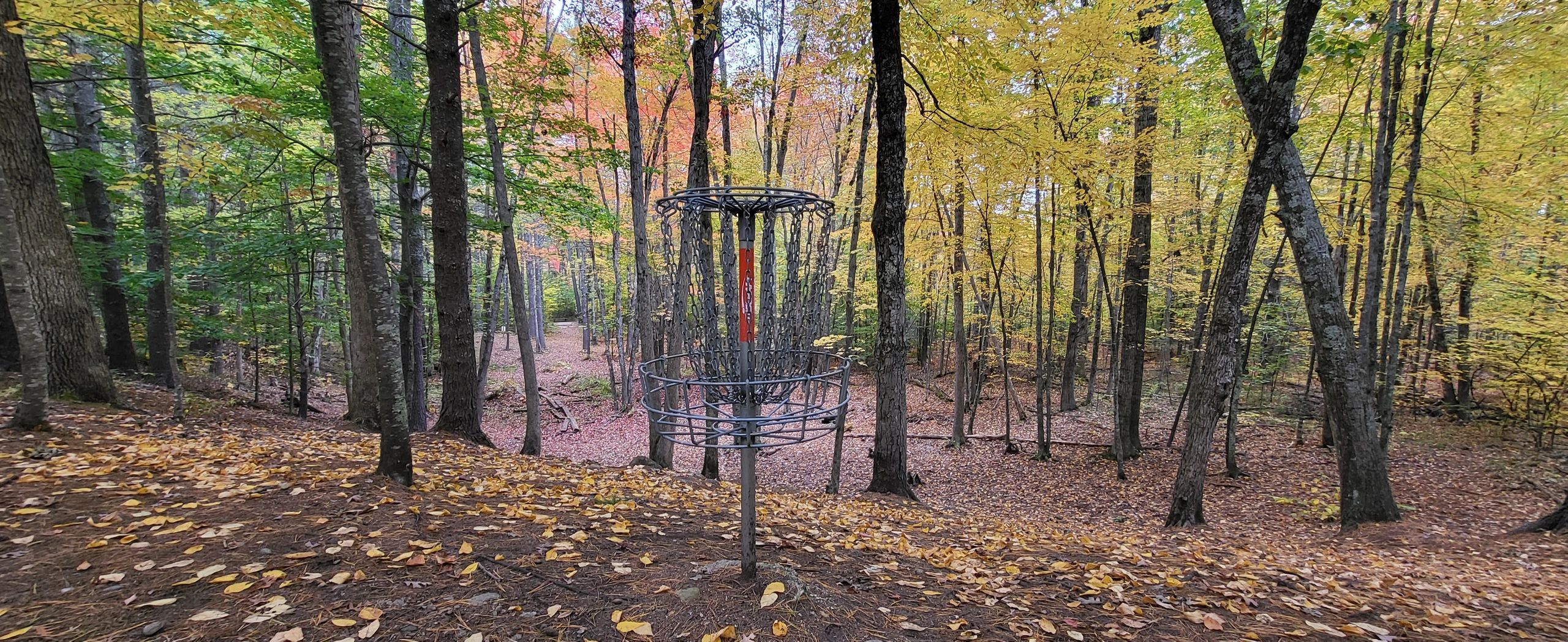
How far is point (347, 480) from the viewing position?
155 inches

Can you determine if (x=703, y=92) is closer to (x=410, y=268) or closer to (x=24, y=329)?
(x=410, y=268)

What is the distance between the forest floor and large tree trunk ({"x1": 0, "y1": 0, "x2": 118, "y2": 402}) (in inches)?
22.1

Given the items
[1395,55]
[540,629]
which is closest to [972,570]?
[540,629]

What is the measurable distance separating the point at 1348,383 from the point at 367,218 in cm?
973

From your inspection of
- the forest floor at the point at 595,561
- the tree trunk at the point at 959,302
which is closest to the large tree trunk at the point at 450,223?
the forest floor at the point at 595,561

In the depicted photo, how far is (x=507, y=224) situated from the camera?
7.94 meters

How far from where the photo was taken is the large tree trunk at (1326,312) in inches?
231

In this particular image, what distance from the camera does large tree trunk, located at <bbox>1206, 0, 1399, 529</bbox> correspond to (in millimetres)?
5871

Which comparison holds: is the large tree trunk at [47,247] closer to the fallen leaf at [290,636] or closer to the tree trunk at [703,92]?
the fallen leaf at [290,636]

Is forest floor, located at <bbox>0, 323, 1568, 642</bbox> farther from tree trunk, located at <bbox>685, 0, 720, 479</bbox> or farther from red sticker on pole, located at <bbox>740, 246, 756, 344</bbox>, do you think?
tree trunk, located at <bbox>685, 0, 720, 479</bbox>

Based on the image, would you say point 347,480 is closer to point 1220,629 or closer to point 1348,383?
point 1220,629

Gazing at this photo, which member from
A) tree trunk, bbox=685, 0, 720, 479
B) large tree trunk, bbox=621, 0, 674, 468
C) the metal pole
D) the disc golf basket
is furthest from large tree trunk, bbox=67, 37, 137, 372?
the metal pole

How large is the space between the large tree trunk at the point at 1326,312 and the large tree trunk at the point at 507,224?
30.8ft

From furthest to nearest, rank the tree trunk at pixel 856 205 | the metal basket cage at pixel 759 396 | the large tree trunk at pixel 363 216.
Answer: the tree trunk at pixel 856 205 → the large tree trunk at pixel 363 216 → the metal basket cage at pixel 759 396
